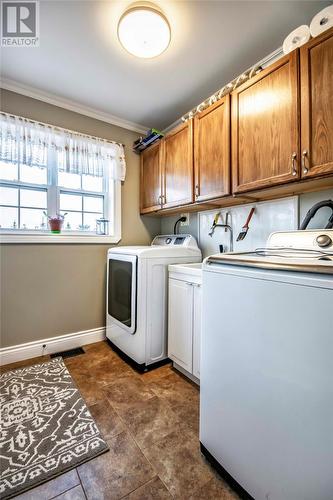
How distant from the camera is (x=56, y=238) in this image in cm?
225

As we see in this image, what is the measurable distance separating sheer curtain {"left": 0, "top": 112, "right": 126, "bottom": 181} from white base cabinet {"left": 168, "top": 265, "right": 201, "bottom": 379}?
1.43m

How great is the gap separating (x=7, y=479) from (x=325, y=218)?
2.23 meters

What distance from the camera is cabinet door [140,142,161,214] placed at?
A: 2482mm

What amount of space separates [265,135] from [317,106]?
11.7 inches

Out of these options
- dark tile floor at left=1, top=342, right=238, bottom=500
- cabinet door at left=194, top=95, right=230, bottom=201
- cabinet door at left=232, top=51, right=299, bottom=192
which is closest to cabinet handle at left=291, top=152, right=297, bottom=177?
cabinet door at left=232, top=51, right=299, bottom=192

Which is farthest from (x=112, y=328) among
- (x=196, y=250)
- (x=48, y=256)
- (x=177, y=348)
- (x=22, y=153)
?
(x=22, y=153)

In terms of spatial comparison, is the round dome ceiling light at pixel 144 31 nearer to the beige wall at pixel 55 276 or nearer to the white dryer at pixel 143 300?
the beige wall at pixel 55 276

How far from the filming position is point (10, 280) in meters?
2.04

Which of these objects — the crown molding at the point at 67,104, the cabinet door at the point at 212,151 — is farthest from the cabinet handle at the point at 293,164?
the crown molding at the point at 67,104

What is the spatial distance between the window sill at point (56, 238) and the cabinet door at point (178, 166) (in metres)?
0.79

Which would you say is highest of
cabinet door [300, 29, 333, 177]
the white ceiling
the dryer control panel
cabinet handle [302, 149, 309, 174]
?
the white ceiling

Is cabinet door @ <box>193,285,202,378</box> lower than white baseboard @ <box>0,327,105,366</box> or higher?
higher

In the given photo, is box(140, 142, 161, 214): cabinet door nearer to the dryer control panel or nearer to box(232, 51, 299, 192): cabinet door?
the dryer control panel

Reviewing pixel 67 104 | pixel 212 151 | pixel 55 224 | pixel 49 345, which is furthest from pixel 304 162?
pixel 49 345
